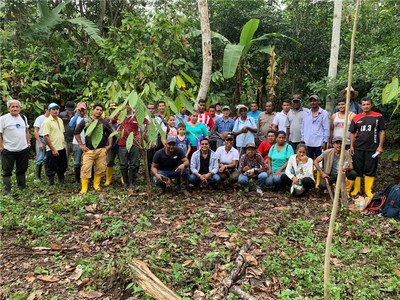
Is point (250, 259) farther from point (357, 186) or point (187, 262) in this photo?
point (357, 186)

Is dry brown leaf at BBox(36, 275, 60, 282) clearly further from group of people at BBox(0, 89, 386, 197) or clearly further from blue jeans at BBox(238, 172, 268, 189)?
blue jeans at BBox(238, 172, 268, 189)

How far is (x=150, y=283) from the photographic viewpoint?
10.9 feet

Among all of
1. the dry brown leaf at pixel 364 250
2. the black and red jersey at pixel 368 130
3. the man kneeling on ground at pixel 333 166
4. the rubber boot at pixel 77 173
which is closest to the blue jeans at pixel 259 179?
the man kneeling on ground at pixel 333 166

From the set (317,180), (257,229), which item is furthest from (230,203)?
(317,180)

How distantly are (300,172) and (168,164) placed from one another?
2424mm

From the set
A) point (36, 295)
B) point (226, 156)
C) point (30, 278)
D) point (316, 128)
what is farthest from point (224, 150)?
point (36, 295)

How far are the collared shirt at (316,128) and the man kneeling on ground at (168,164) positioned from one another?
7.93 ft

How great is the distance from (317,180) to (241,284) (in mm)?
4036

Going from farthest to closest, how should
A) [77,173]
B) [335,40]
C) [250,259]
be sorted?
[335,40] → [77,173] → [250,259]

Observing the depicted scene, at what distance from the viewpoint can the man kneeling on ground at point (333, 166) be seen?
6.53 metres

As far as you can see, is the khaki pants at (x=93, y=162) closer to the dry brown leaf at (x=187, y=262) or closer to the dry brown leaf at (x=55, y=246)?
the dry brown leaf at (x=55, y=246)

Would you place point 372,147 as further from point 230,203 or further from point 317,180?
point 230,203

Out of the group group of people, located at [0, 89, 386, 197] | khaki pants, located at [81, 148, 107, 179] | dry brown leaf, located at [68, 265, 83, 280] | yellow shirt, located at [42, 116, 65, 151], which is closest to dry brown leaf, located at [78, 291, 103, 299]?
dry brown leaf, located at [68, 265, 83, 280]

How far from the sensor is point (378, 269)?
3.94 metres
